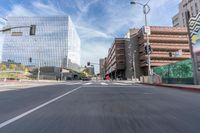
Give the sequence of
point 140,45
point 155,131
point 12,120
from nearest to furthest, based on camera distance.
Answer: point 155,131 < point 12,120 < point 140,45

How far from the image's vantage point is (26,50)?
101250 mm

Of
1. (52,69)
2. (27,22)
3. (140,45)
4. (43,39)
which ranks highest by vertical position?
(27,22)

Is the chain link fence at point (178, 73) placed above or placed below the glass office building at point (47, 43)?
below

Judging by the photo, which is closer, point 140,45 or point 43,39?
point 140,45

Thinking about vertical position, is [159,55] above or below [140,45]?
below

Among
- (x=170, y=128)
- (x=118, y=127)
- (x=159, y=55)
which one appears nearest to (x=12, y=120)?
(x=118, y=127)

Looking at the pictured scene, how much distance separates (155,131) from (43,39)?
103 m

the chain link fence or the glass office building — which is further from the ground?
the glass office building

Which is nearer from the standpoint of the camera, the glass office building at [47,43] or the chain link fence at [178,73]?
the chain link fence at [178,73]

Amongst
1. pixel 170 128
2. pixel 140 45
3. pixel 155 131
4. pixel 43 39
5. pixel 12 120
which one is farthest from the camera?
pixel 43 39

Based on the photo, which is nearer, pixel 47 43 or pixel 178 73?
pixel 178 73

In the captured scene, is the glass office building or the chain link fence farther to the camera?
the glass office building

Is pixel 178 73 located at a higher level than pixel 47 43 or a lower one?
lower

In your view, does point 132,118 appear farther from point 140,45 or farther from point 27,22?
point 27,22
